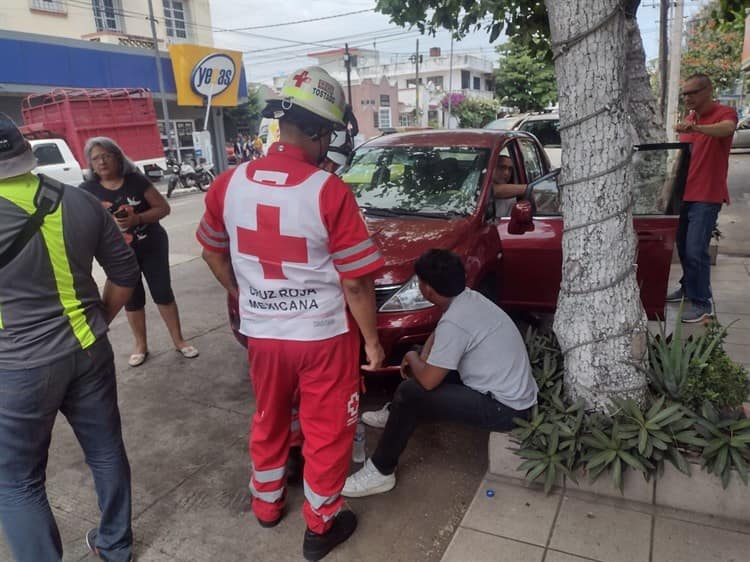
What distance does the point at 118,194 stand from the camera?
12.8ft

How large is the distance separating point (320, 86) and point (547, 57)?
157 inches

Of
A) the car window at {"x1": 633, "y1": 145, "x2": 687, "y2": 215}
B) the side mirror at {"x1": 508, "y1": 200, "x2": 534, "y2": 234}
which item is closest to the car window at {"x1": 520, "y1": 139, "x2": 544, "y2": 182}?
the car window at {"x1": 633, "y1": 145, "x2": 687, "y2": 215}

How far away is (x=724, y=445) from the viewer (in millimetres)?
2430

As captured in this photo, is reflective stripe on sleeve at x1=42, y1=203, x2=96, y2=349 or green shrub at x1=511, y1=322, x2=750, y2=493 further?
green shrub at x1=511, y1=322, x2=750, y2=493

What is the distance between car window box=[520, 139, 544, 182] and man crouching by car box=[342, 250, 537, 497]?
2539mm

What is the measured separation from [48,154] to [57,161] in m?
0.22

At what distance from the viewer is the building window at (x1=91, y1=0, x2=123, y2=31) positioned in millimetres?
20500

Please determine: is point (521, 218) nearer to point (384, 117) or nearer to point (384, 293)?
point (384, 293)

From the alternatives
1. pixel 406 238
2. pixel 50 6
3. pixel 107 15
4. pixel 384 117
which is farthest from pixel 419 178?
pixel 384 117

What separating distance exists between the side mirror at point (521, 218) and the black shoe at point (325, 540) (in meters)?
2.16

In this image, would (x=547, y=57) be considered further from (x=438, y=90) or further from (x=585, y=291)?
(x=438, y=90)

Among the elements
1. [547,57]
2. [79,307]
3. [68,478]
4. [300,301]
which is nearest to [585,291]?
[300,301]

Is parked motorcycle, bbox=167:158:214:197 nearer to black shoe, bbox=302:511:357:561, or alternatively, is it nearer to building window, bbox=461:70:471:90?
black shoe, bbox=302:511:357:561

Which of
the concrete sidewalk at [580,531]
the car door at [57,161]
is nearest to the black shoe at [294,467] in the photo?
the concrete sidewalk at [580,531]
